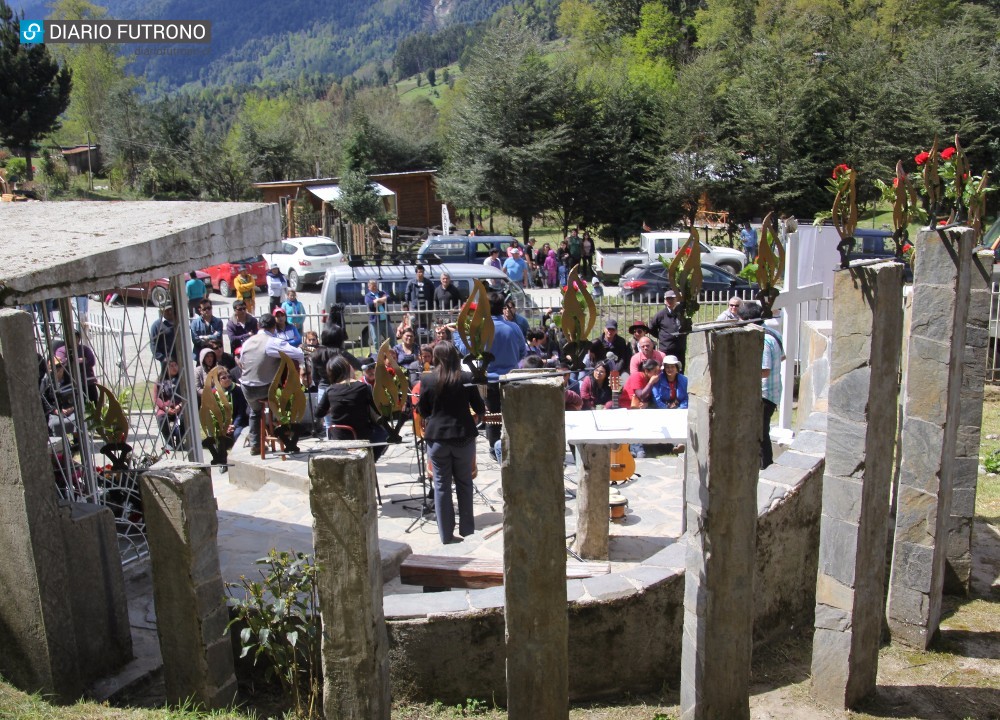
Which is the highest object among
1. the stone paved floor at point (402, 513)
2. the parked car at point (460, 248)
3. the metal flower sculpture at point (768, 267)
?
the metal flower sculpture at point (768, 267)

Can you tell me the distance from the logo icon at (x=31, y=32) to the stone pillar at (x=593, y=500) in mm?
40621

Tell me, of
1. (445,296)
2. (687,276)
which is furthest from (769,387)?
(445,296)

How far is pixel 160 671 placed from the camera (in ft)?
16.8

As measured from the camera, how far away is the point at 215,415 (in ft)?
21.1

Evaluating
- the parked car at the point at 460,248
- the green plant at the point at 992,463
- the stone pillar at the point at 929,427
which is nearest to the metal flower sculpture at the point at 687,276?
the stone pillar at the point at 929,427

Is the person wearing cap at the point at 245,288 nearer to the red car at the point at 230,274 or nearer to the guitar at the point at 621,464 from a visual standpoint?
the red car at the point at 230,274

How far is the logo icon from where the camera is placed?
3829cm

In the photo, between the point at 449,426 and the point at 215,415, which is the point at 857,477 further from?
the point at 215,415

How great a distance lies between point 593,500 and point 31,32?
41916mm

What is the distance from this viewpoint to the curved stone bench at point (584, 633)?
497cm

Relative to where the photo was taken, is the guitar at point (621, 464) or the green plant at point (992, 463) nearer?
the guitar at point (621, 464)

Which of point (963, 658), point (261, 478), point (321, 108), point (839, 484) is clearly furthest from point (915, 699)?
point (321, 108)

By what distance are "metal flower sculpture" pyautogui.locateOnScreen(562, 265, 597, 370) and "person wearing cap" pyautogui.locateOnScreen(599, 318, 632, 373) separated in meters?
6.28

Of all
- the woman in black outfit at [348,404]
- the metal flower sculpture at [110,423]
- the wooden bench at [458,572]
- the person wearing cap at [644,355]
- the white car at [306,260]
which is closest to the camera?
the metal flower sculpture at [110,423]
